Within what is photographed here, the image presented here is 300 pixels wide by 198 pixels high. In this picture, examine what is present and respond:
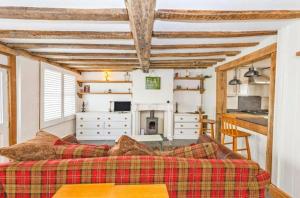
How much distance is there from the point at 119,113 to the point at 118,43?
340 centimetres

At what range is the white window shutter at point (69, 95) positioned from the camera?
6.20 m

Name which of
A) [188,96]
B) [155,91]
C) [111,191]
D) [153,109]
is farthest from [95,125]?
[111,191]

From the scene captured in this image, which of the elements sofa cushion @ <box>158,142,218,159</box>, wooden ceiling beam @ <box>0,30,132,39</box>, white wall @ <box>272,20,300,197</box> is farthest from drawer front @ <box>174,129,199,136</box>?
sofa cushion @ <box>158,142,218,159</box>

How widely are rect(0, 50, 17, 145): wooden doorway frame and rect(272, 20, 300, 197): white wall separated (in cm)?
433

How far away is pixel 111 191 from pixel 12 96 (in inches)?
130

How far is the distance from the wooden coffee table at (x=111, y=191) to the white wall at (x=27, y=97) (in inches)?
124

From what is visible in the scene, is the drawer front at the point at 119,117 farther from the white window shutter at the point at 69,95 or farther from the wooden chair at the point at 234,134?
the wooden chair at the point at 234,134

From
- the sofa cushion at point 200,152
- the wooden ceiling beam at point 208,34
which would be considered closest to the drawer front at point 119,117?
the wooden ceiling beam at point 208,34

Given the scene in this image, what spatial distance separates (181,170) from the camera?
1.80m

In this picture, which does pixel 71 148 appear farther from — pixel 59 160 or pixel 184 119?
pixel 184 119

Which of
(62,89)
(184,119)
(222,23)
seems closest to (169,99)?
(184,119)

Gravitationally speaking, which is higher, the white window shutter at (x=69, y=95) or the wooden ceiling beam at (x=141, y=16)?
the wooden ceiling beam at (x=141, y=16)

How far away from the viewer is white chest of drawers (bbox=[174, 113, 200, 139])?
6668 mm

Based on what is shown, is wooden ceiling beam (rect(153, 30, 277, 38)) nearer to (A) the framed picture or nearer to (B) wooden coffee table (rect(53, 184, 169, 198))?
(B) wooden coffee table (rect(53, 184, 169, 198))
